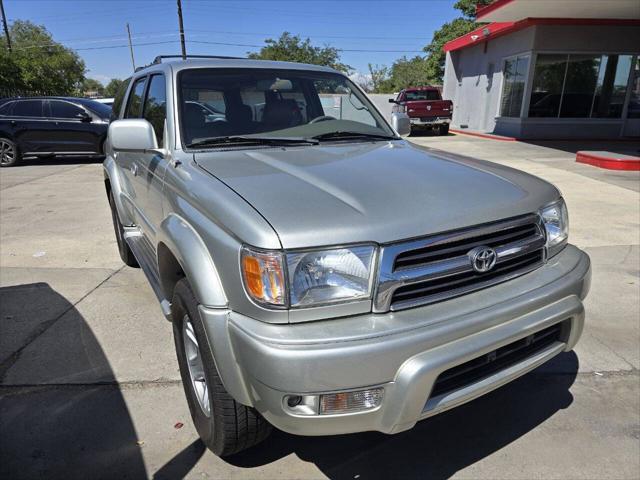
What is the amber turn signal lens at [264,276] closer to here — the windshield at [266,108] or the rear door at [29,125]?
the windshield at [266,108]

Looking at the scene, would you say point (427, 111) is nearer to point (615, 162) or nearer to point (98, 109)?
point (615, 162)

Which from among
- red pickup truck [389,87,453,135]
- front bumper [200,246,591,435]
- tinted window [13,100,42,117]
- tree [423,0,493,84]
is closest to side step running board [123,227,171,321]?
front bumper [200,246,591,435]

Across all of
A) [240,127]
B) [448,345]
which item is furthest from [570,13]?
[448,345]

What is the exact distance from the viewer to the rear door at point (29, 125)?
11.5 metres

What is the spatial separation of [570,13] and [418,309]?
16.4 m

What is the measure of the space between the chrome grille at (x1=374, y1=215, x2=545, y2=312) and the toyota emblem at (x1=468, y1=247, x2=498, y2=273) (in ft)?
0.06

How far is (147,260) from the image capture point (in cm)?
339

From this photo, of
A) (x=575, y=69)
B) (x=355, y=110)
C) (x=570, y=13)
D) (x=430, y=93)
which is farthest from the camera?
(x=430, y=93)

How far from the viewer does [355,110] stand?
362cm

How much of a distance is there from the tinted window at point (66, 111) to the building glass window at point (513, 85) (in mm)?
14575

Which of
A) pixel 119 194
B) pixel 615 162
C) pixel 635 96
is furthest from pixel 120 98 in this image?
pixel 635 96

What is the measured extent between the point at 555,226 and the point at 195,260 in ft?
5.71

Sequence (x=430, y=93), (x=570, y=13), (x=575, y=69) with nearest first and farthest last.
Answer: (x=570, y=13)
(x=575, y=69)
(x=430, y=93)

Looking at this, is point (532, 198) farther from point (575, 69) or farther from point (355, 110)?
point (575, 69)
